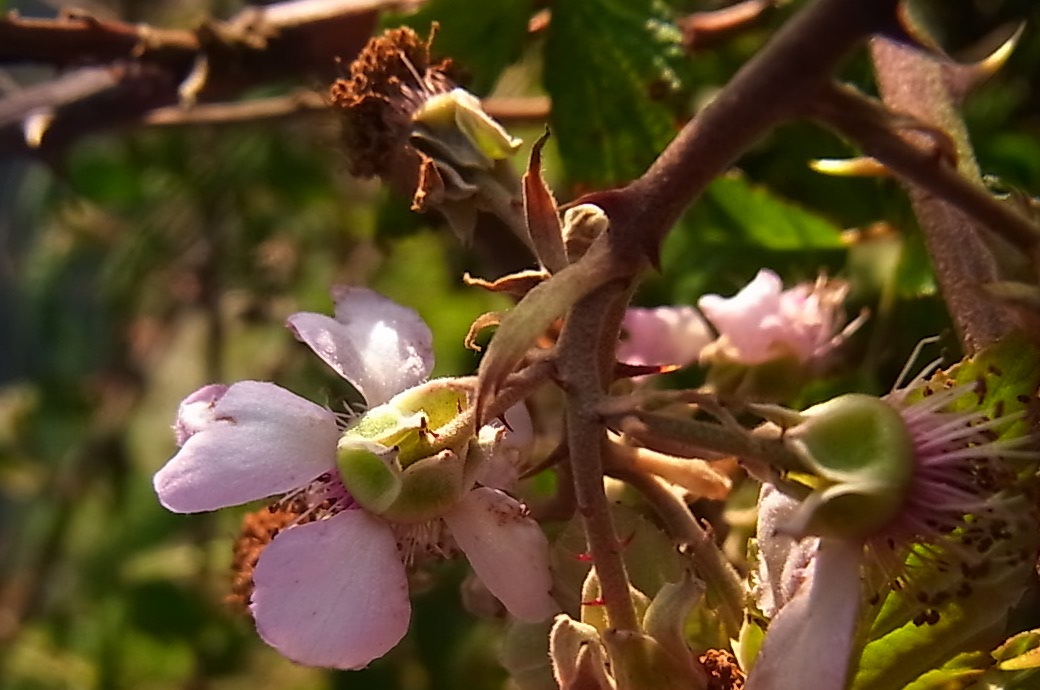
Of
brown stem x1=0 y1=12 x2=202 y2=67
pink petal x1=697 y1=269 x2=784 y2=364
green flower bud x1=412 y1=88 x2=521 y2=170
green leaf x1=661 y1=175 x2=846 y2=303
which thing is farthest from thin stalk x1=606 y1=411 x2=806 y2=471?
brown stem x1=0 y1=12 x2=202 y2=67

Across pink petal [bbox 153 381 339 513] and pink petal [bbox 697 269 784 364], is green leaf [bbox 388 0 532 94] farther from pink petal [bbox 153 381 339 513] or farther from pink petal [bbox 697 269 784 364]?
pink petal [bbox 153 381 339 513]

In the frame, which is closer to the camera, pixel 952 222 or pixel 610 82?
pixel 952 222

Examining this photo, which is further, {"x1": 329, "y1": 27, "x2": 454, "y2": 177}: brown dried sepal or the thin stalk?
{"x1": 329, "y1": 27, "x2": 454, "y2": 177}: brown dried sepal

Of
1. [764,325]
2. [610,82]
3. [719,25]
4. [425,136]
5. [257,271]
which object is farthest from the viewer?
[257,271]

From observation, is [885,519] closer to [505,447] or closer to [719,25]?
[505,447]

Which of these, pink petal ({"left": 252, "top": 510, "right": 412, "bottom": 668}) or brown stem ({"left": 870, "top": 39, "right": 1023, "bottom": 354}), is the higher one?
brown stem ({"left": 870, "top": 39, "right": 1023, "bottom": 354})

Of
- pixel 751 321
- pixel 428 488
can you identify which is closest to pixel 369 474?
pixel 428 488

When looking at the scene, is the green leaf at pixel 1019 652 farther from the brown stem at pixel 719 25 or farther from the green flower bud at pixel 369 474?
the brown stem at pixel 719 25
